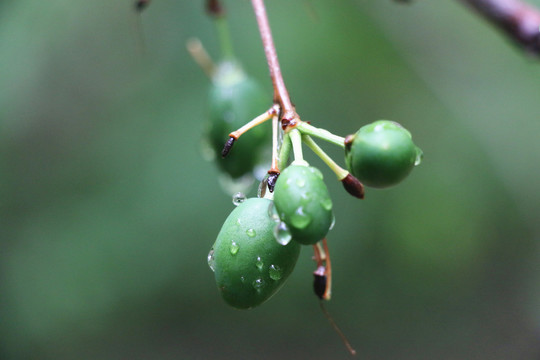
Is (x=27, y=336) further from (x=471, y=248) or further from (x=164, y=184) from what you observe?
(x=471, y=248)

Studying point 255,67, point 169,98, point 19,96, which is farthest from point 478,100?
point 19,96

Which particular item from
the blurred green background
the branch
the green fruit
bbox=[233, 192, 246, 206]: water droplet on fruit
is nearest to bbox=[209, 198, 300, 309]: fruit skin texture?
bbox=[233, 192, 246, 206]: water droplet on fruit

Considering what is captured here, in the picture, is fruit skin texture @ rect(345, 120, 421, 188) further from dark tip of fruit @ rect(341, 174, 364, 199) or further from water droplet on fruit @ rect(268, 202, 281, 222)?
water droplet on fruit @ rect(268, 202, 281, 222)

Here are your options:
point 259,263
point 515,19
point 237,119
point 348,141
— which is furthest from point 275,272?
point 515,19

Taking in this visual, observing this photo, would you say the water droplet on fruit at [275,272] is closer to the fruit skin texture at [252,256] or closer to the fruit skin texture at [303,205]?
the fruit skin texture at [252,256]

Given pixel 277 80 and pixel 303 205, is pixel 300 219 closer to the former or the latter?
pixel 303 205

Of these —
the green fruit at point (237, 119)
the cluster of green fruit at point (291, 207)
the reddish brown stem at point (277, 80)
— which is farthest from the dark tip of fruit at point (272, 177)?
the green fruit at point (237, 119)

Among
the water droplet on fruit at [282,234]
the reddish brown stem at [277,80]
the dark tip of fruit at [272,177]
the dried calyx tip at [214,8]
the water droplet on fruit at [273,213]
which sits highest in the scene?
the reddish brown stem at [277,80]
